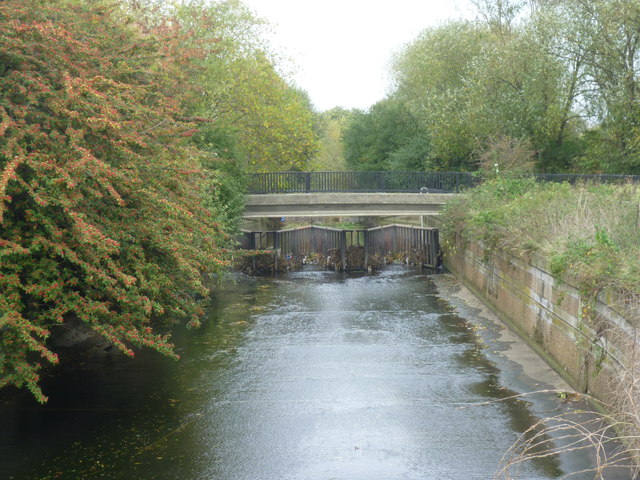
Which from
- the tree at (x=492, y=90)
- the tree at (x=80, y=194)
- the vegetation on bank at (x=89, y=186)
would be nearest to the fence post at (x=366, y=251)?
the tree at (x=492, y=90)

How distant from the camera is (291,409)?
1108cm

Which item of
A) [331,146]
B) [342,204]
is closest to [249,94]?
[342,204]

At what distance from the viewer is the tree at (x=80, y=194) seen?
8555mm

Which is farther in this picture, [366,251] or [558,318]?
[366,251]

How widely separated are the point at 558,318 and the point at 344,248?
53.3ft

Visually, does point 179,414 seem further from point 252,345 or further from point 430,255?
point 430,255

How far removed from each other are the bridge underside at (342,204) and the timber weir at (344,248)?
1093 millimetres

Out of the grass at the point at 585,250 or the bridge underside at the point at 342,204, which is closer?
the grass at the point at 585,250

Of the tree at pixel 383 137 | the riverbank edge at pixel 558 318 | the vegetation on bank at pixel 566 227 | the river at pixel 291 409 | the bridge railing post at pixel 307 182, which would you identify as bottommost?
the river at pixel 291 409

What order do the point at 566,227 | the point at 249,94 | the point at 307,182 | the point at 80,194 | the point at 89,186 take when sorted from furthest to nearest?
1. the point at 249,94
2. the point at 307,182
3. the point at 566,227
4. the point at 89,186
5. the point at 80,194

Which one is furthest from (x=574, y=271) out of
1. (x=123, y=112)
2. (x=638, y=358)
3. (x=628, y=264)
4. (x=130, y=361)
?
(x=130, y=361)

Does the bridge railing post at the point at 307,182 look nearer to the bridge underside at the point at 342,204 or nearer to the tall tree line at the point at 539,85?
the bridge underside at the point at 342,204

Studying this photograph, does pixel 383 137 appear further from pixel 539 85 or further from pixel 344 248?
pixel 344 248

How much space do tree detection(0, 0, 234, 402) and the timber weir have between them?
16623 millimetres
